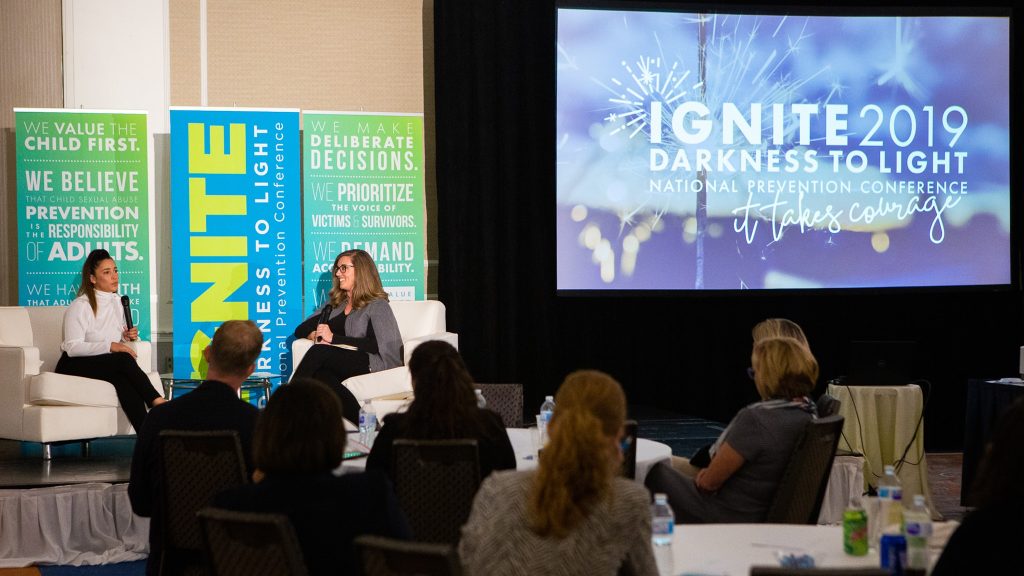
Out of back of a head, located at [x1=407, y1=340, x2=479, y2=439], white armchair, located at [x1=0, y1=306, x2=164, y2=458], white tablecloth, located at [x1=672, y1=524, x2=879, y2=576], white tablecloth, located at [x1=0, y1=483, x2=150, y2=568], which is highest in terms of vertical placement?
back of a head, located at [x1=407, y1=340, x2=479, y2=439]

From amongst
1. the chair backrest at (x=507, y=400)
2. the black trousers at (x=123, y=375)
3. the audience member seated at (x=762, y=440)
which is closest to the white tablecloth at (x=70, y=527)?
the black trousers at (x=123, y=375)

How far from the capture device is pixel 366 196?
754cm

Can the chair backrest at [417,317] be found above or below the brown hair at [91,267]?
below

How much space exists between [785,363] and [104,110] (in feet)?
17.4

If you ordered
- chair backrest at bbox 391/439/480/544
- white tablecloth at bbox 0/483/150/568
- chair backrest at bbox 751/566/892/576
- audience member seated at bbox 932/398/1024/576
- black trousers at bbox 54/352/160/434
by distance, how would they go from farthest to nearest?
black trousers at bbox 54/352/160/434
white tablecloth at bbox 0/483/150/568
chair backrest at bbox 391/439/480/544
audience member seated at bbox 932/398/1024/576
chair backrest at bbox 751/566/892/576

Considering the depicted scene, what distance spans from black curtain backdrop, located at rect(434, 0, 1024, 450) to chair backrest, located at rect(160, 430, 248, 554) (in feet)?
15.2

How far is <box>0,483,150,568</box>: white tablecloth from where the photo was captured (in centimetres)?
482

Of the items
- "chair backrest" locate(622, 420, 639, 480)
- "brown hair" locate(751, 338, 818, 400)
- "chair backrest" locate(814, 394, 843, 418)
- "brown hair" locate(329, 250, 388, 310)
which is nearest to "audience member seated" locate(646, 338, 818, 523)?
"brown hair" locate(751, 338, 818, 400)

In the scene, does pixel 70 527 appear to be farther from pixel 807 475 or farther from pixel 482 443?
pixel 807 475

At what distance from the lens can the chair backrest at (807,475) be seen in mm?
3416

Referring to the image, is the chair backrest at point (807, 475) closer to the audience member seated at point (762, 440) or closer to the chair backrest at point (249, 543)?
the audience member seated at point (762, 440)

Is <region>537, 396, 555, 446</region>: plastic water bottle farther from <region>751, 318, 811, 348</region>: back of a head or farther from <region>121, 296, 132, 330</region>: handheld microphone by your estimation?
<region>121, 296, 132, 330</region>: handheld microphone

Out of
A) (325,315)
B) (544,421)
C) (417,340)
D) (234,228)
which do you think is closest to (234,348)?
(544,421)

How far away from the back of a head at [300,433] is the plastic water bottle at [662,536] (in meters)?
0.70
